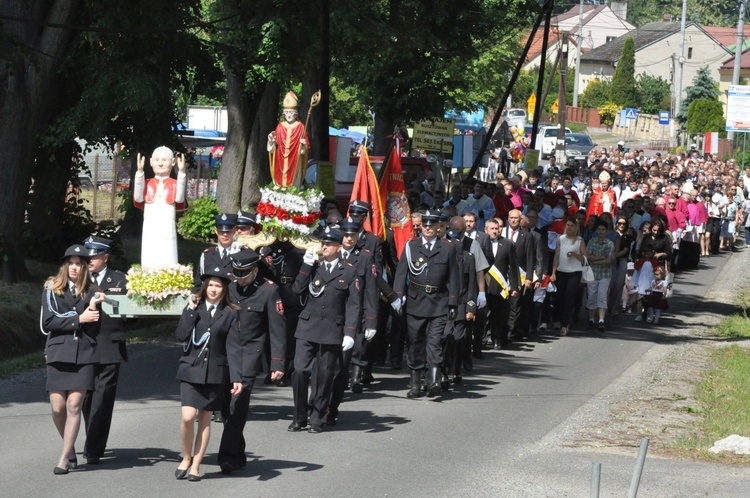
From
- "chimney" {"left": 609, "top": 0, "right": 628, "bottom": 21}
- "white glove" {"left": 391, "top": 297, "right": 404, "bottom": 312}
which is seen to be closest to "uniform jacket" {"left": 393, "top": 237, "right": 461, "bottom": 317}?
"white glove" {"left": 391, "top": 297, "right": 404, "bottom": 312}

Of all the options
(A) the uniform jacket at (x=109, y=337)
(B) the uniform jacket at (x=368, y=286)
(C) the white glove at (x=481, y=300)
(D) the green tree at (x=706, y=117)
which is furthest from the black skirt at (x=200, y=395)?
(D) the green tree at (x=706, y=117)

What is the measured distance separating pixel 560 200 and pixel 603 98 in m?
89.2

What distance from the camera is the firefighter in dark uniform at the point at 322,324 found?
11820 millimetres

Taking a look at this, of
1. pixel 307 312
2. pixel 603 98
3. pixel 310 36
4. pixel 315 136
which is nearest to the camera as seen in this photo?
pixel 307 312

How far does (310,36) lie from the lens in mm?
23734

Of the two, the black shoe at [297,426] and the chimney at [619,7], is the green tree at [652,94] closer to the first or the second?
the chimney at [619,7]

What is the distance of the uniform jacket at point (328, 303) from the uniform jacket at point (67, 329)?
2.57 metres

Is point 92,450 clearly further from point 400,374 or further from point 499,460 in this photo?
point 400,374

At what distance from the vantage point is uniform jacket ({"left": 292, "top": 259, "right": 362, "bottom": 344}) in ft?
38.9

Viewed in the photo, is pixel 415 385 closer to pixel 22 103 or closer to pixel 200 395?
pixel 200 395

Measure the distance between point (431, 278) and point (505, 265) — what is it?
13.4ft

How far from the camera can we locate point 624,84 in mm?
106312

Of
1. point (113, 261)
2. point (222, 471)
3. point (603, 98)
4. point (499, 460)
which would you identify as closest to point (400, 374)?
point (499, 460)

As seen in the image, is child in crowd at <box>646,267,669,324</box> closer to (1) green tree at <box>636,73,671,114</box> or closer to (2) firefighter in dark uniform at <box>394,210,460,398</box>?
(2) firefighter in dark uniform at <box>394,210,460,398</box>
